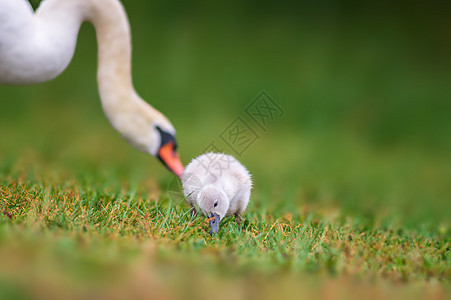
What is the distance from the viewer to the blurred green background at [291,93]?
679cm

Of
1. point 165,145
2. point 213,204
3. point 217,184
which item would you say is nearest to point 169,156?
point 165,145

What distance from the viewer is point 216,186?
130 inches

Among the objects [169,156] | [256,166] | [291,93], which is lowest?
[169,156]

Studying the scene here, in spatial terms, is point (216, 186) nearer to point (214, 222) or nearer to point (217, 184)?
point (217, 184)

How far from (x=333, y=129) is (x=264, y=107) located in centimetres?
285

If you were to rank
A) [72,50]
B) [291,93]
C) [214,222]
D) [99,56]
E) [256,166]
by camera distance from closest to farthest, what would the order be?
[214,222] < [72,50] < [99,56] < [256,166] < [291,93]

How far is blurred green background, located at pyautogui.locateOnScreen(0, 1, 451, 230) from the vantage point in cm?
679

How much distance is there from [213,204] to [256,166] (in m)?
3.67

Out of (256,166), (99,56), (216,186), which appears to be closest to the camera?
(216,186)

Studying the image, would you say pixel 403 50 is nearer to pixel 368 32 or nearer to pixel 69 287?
pixel 368 32

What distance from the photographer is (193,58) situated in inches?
318

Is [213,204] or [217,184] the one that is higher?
[217,184]

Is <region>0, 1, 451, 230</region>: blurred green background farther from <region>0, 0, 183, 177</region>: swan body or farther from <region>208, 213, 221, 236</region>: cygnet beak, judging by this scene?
<region>208, 213, 221, 236</region>: cygnet beak

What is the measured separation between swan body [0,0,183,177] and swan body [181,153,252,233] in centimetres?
43
